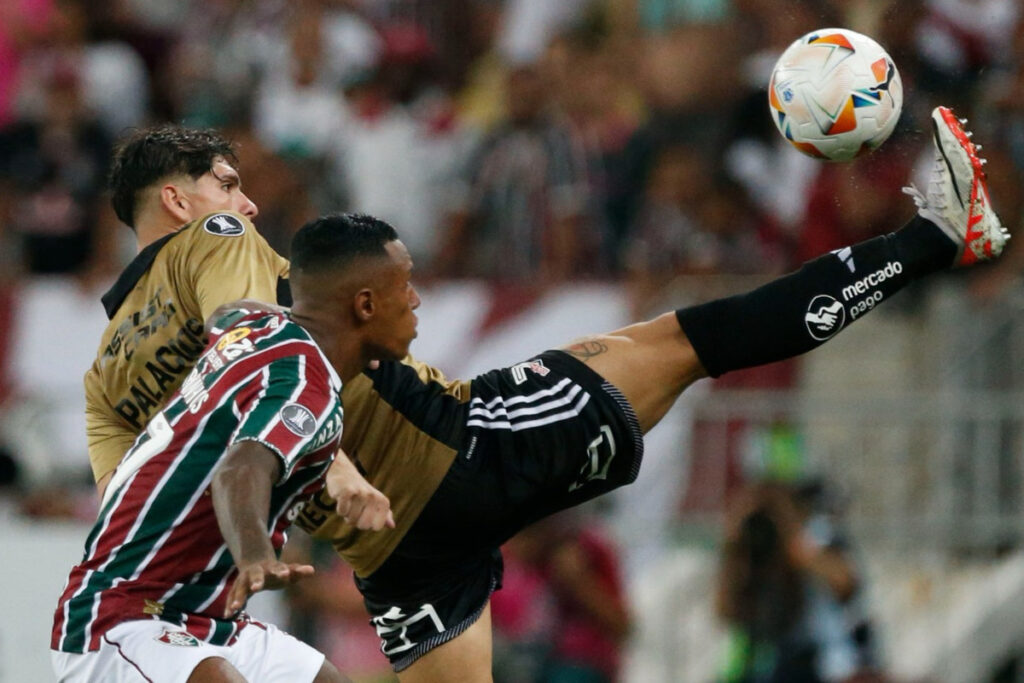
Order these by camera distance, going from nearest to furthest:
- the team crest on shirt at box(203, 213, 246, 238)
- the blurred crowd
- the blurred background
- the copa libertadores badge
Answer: the team crest on shirt at box(203, 213, 246, 238), the copa libertadores badge, the blurred background, the blurred crowd

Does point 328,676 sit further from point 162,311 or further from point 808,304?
point 808,304

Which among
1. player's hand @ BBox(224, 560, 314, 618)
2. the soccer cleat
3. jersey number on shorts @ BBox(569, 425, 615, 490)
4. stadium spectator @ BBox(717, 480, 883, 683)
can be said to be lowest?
stadium spectator @ BBox(717, 480, 883, 683)

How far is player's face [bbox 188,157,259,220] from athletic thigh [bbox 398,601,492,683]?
1.70 metres

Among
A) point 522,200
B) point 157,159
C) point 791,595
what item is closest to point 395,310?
point 157,159

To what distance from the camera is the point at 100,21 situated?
46.1 feet

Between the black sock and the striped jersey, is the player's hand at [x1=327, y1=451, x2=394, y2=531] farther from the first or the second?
the black sock

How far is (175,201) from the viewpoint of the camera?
6.03m

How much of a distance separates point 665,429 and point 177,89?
5.67 m

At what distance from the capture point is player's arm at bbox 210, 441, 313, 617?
4137 millimetres

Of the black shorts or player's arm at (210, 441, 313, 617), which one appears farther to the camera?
the black shorts

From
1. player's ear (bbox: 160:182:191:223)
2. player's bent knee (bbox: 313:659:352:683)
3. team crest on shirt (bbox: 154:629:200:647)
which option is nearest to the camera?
team crest on shirt (bbox: 154:629:200:647)

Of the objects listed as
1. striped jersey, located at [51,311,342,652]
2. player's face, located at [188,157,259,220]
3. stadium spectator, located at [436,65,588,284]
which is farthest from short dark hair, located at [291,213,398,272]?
stadium spectator, located at [436,65,588,284]

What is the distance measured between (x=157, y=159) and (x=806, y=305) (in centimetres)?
233

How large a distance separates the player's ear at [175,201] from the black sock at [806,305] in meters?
1.79
